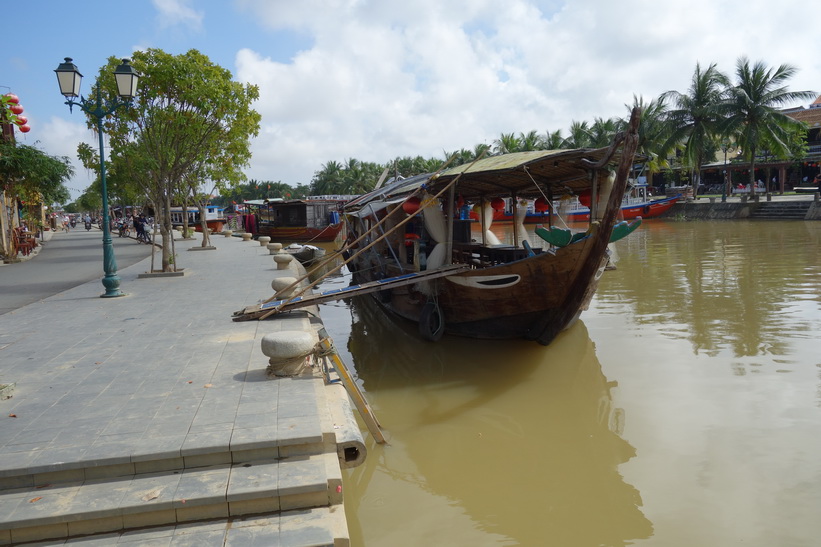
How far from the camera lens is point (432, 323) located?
934 cm

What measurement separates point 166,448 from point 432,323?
569cm

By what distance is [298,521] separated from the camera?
3.68m

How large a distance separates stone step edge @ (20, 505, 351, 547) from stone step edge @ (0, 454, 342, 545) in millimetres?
54

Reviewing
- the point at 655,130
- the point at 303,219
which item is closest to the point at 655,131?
the point at 655,130

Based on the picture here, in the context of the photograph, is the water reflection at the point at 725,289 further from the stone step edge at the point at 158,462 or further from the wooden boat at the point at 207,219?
the wooden boat at the point at 207,219

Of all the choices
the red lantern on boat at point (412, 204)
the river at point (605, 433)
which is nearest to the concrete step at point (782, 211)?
the river at point (605, 433)

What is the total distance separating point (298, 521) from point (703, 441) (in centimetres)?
413

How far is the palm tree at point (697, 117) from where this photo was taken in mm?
33438

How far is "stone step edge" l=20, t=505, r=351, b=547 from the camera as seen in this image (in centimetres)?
351

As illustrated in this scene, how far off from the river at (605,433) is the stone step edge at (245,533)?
0.93 meters

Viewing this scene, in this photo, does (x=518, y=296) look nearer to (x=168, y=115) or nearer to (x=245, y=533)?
(x=245, y=533)

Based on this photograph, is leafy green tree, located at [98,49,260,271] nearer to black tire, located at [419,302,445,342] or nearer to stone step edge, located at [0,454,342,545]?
black tire, located at [419,302,445,342]

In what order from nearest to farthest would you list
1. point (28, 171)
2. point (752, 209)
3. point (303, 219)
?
point (28, 171), point (752, 209), point (303, 219)

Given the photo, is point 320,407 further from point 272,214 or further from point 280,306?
point 272,214
